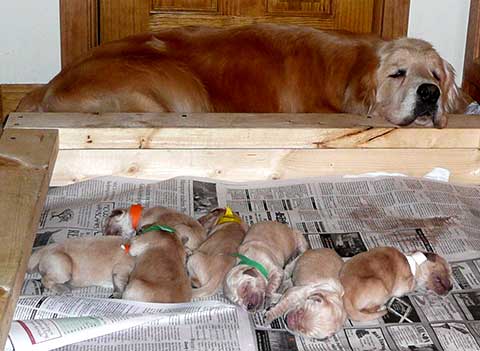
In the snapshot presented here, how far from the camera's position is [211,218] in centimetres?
166

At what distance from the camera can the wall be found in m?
2.76

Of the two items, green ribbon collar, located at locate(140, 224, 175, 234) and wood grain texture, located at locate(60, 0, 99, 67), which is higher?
wood grain texture, located at locate(60, 0, 99, 67)

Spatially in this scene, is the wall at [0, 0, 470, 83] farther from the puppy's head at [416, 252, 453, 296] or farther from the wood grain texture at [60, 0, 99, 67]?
the puppy's head at [416, 252, 453, 296]

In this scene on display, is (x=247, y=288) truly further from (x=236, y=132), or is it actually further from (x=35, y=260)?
(x=236, y=132)

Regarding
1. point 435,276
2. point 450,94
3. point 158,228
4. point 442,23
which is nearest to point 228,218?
point 158,228

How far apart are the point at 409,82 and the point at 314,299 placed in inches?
39.3

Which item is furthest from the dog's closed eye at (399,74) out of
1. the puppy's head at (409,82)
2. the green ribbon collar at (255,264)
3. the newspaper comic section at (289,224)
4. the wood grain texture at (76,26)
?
the wood grain texture at (76,26)

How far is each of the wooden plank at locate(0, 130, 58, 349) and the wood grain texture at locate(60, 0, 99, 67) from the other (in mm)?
1071

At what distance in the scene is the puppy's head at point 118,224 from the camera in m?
1.63

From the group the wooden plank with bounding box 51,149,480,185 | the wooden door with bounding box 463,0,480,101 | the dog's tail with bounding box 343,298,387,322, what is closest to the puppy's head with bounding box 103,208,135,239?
the wooden plank with bounding box 51,149,480,185

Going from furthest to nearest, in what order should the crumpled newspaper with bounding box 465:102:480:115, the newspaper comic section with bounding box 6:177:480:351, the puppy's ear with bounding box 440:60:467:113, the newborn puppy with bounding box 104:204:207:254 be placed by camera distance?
the crumpled newspaper with bounding box 465:102:480:115
the puppy's ear with bounding box 440:60:467:113
the newborn puppy with bounding box 104:204:207:254
the newspaper comic section with bounding box 6:177:480:351

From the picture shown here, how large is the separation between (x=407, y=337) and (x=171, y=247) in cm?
41

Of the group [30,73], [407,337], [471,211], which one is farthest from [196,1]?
[407,337]

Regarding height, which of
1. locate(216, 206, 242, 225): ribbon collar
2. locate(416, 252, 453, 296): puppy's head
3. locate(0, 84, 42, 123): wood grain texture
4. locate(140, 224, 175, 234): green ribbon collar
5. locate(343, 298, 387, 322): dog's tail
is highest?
locate(140, 224, 175, 234): green ribbon collar
